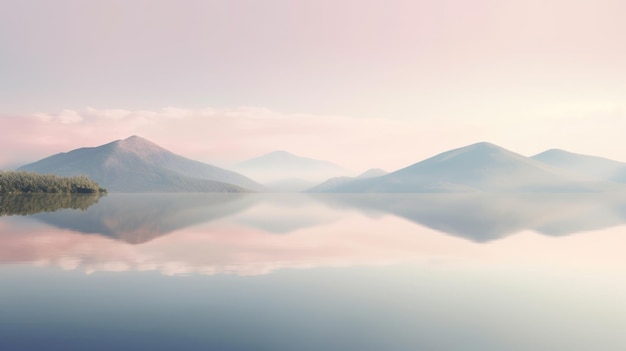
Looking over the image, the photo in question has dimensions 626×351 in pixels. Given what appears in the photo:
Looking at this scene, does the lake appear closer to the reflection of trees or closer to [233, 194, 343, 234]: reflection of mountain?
[233, 194, 343, 234]: reflection of mountain

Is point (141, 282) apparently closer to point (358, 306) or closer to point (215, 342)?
point (215, 342)

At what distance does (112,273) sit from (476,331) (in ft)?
81.1

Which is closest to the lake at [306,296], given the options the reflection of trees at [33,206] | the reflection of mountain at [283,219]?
the reflection of mountain at [283,219]

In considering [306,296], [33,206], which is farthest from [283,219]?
[33,206]

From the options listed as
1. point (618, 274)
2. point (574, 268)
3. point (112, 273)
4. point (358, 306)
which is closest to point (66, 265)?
point (112, 273)

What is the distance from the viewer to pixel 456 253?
4228cm

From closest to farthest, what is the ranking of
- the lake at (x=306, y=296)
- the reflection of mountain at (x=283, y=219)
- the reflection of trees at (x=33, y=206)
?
the lake at (x=306, y=296), the reflection of mountain at (x=283, y=219), the reflection of trees at (x=33, y=206)

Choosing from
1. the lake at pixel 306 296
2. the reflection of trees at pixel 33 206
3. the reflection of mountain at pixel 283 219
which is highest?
the reflection of trees at pixel 33 206

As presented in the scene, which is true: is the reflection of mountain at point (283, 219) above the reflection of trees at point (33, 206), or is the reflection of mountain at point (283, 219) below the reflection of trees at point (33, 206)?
below

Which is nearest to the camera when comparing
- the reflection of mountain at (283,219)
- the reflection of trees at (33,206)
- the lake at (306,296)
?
the lake at (306,296)

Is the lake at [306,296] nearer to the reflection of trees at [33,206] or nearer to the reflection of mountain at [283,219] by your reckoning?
the reflection of mountain at [283,219]

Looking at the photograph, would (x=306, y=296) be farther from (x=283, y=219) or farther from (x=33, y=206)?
(x=33, y=206)

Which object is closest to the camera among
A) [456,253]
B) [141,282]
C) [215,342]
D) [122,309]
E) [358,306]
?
[215,342]

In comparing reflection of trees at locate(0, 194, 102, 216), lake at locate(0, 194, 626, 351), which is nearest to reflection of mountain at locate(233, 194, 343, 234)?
lake at locate(0, 194, 626, 351)
